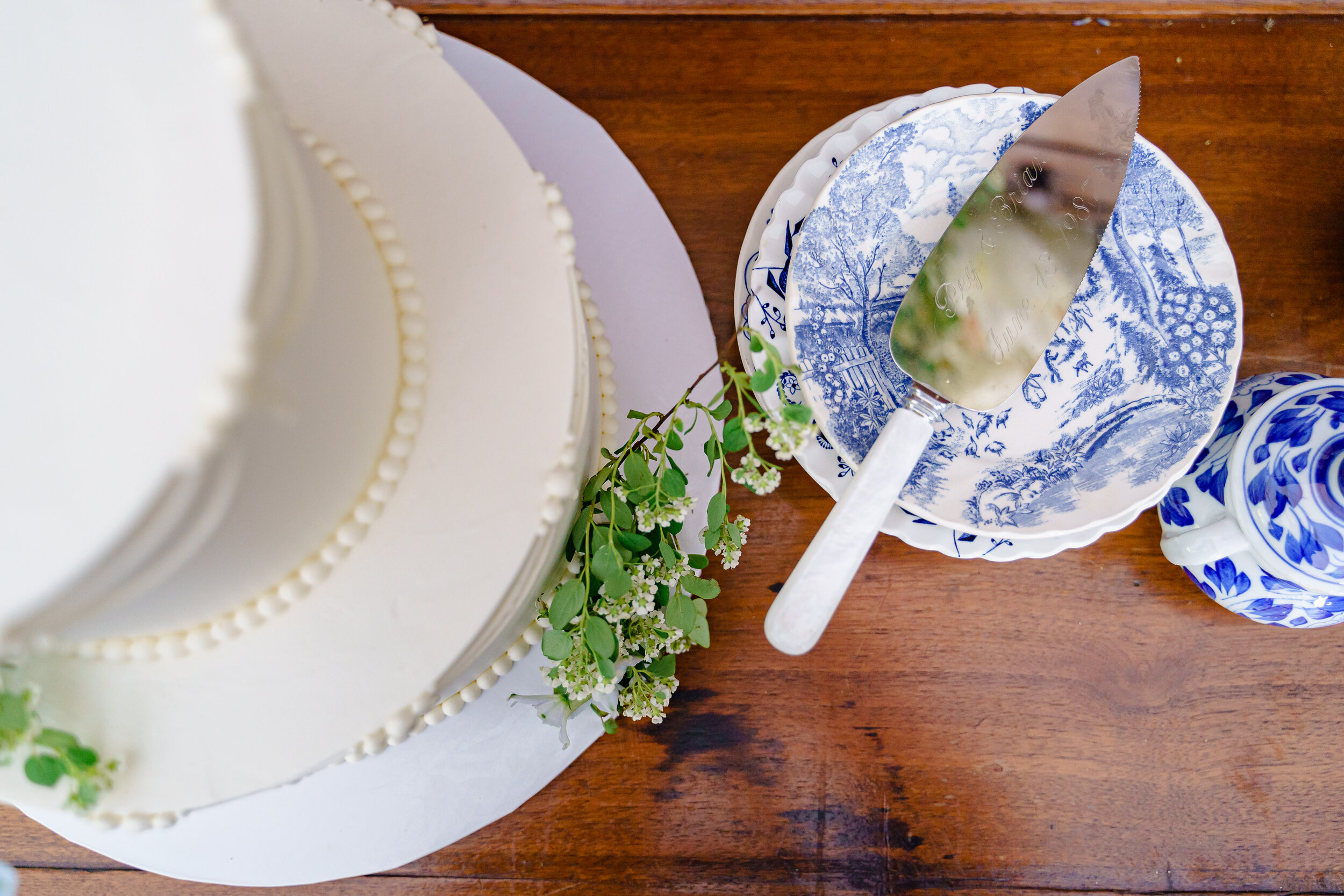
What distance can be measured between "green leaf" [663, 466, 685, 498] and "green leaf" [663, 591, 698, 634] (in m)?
0.07

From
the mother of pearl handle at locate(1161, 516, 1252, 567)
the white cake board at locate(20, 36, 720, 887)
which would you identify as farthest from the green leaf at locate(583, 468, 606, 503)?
the mother of pearl handle at locate(1161, 516, 1252, 567)

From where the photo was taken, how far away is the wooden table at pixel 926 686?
53 cm

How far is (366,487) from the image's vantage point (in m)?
0.29

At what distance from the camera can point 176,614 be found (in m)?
0.28

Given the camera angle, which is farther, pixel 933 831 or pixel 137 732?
pixel 933 831

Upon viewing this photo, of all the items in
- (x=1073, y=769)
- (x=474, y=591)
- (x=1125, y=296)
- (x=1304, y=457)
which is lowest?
(x=1073, y=769)

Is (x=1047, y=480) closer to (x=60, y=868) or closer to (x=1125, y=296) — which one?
(x=1125, y=296)

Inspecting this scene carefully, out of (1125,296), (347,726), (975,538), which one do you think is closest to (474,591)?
(347,726)

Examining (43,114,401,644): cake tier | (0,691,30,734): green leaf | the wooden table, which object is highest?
(43,114,401,644): cake tier

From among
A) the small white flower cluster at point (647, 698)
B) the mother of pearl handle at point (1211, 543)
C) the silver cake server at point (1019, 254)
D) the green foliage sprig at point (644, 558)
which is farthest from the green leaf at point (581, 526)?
the mother of pearl handle at point (1211, 543)

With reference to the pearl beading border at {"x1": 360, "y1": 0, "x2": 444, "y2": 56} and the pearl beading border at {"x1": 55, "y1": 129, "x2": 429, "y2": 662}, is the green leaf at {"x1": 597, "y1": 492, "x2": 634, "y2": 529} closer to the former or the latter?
the pearl beading border at {"x1": 55, "y1": 129, "x2": 429, "y2": 662}

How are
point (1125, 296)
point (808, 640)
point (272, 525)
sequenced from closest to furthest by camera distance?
point (272, 525), point (808, 640), point (1125, 296)

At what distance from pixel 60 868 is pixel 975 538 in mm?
686

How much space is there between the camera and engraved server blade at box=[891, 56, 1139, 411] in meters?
0.46
